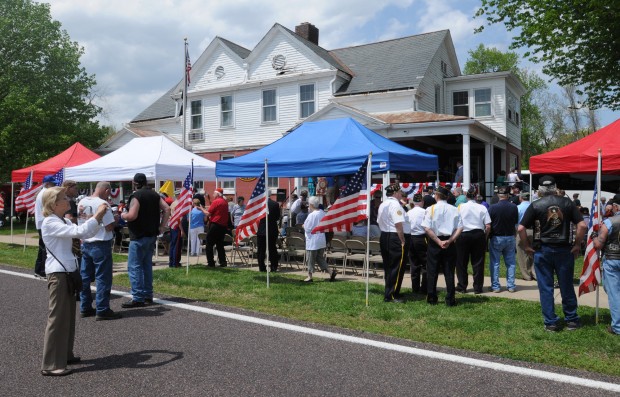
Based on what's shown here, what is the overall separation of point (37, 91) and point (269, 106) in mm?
15875

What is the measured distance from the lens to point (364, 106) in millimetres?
24156

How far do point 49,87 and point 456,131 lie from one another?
85.4ft

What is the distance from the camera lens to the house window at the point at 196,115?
2886 cm

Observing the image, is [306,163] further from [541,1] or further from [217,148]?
[217,148]

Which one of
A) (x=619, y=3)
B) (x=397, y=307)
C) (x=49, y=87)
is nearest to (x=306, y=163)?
(x=397, y=307)

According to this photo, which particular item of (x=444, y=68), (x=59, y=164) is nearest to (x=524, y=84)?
(x=444, y=68)

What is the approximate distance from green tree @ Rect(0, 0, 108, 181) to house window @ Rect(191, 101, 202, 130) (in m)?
7.88

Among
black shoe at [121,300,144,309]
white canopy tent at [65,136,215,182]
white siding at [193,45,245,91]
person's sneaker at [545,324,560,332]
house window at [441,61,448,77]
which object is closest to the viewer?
person's sneaker at [545,324,560,332]

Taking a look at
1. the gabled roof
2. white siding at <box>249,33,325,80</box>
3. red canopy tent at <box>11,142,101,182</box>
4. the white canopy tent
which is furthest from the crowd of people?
white siding at <box>249,33,325,80</box>

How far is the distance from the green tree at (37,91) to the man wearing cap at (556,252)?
29.1m

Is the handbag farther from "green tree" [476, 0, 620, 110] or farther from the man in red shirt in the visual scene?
"green tree" [476, 0, 620, 110]

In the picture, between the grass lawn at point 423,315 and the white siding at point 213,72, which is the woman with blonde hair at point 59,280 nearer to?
the grass lawn at point 423,315

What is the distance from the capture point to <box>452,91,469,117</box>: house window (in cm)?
2597

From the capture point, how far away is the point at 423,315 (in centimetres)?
734
